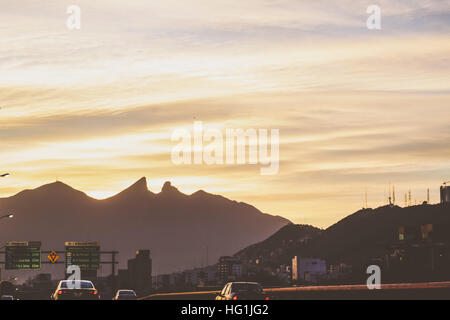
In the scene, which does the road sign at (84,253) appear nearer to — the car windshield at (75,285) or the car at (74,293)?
the car windshield at (75,285)

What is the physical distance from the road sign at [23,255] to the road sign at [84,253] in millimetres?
4968

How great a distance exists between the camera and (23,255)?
13725cm

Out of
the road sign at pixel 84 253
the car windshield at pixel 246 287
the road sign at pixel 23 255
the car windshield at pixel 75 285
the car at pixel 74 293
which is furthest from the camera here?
the road sign at pixel 84 253

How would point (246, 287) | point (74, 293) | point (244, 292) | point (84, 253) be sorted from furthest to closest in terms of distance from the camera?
point (84, 253)
point (74, 293)
point (246, 287)
point (244, 292)

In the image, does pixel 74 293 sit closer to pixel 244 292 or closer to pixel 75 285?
pixel 75 285

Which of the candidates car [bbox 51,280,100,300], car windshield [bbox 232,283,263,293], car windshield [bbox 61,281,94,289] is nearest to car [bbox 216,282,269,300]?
car windshield [bbox 232,283,263,293]

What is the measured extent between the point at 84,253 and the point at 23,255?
357 inches

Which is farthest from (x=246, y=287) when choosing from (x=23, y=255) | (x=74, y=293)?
(x=23, y=255)

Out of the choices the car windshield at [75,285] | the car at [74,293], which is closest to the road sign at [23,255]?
the car windshield at [75,285]

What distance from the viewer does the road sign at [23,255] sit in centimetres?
13575

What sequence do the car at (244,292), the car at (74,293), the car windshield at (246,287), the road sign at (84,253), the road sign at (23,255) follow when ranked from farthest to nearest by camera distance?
1. the road sign at (84,253)
2. the road sign at (23,255)
3. the car at (74,293)
4. the car windshield at (246,287)
5. the car at (244,292)

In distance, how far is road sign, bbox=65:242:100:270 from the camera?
137625 millimetres
